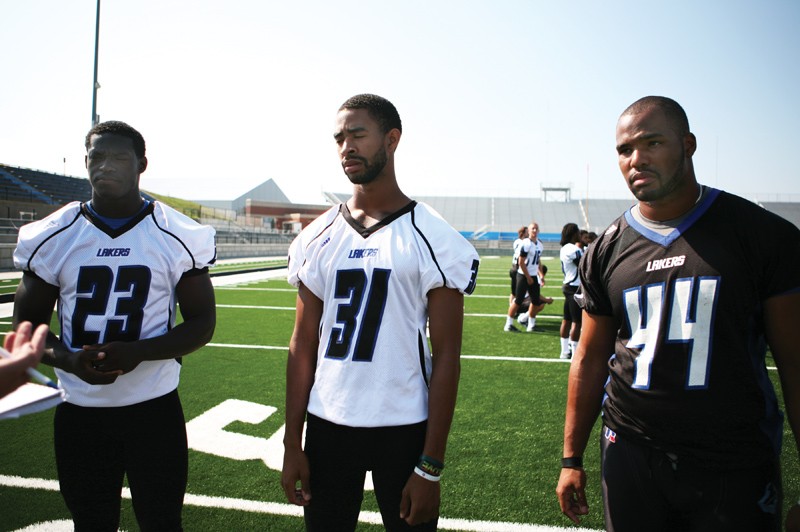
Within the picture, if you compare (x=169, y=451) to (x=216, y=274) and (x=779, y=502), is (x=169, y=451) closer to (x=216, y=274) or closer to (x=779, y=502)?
(x=779, y=502)

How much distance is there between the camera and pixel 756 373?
65.6 inches

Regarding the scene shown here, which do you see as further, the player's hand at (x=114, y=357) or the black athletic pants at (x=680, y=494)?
the player's hand at (x=114, y=357)

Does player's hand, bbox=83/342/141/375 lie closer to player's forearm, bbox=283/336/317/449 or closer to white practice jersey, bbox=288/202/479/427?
player's forearm, bbox=283/336/317/449

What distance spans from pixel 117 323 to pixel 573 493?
6.21 ft

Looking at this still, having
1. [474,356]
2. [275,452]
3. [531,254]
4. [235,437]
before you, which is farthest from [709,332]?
[531,254]

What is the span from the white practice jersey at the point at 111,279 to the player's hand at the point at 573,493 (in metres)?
1.63

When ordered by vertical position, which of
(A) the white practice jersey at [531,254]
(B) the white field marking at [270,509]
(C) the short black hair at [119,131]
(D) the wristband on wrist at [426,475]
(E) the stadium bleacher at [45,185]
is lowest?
(B) the white field marking at [270,509]

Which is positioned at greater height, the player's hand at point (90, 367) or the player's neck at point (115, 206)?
the player's neck at point (115, 206)

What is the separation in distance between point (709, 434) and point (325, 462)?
1261 millimetres

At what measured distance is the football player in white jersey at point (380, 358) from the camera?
5.91ft

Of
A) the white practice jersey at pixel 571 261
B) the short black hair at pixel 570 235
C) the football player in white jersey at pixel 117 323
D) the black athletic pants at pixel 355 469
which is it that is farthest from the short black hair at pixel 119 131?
the short black hair at pixel 570 235

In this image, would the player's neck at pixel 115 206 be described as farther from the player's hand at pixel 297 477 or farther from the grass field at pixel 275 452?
the grass field at pixel 275 452

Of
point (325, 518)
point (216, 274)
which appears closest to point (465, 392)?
point (325, 518)

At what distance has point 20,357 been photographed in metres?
1.10
